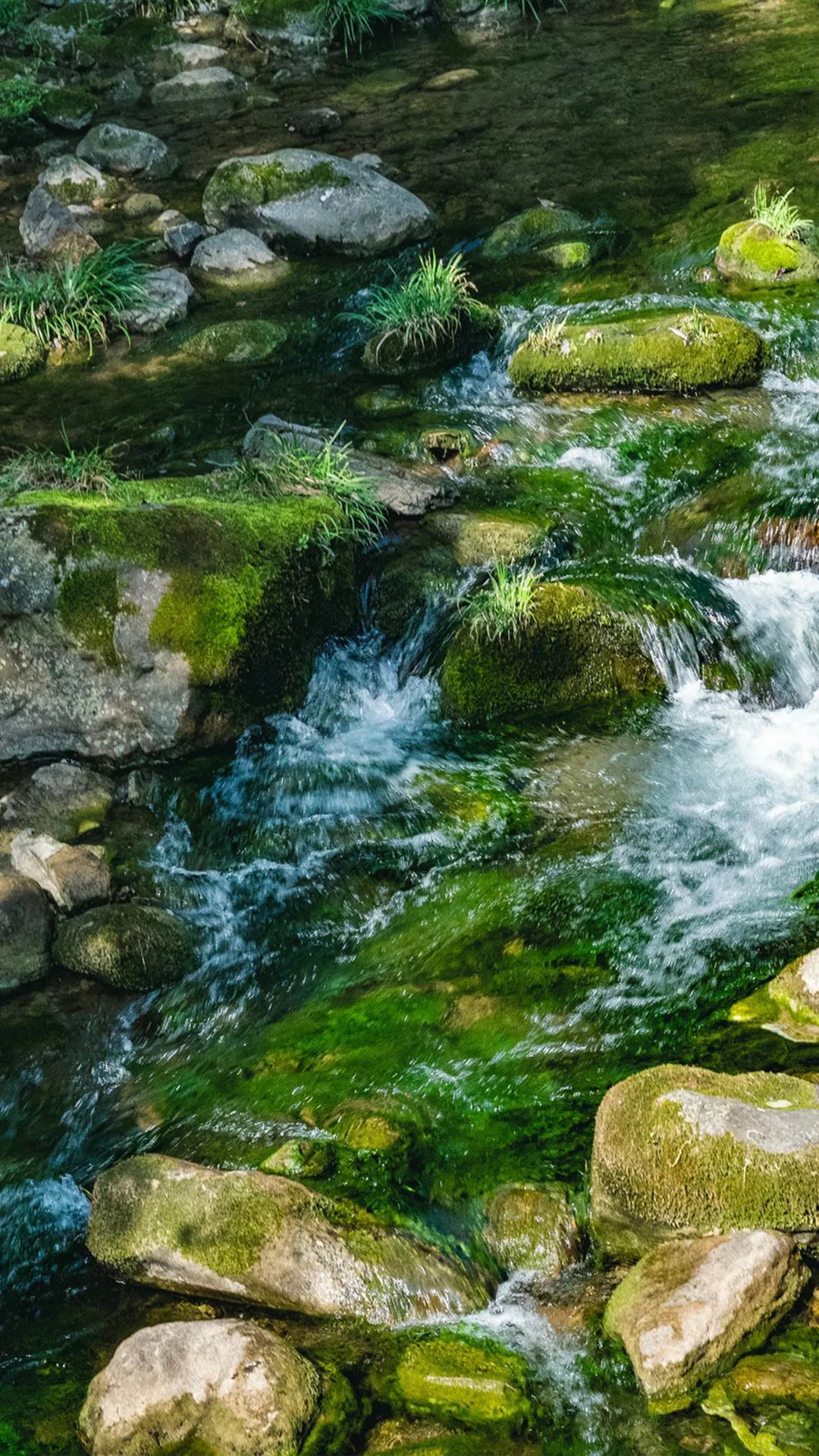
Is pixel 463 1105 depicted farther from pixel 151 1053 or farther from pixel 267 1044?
pixel 151 1053

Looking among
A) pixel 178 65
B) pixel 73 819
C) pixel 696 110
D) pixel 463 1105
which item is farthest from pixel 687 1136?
pixel 178 65

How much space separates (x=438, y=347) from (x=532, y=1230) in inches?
279

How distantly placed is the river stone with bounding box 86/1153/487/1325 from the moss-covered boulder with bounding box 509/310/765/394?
250 inches

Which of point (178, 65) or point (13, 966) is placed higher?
point (178, 65)

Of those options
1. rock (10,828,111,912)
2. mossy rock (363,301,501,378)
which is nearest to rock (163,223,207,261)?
mossy rock (363,301,501,378)

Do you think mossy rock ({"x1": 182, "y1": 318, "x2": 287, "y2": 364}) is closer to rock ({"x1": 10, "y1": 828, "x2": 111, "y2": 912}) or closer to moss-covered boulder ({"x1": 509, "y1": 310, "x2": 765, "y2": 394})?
moss-covered boulder ({"x1": 509, "y1": 310, "x2": 765, "y2": 394})

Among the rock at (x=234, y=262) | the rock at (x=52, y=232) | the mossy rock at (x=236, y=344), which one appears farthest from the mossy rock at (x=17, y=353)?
the rock at (x=234, y=262)

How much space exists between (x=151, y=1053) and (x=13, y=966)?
2.46 ft

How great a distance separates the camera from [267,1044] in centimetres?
481

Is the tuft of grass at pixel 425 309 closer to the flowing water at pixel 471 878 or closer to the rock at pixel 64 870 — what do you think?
the flowing water at pixel 471 878

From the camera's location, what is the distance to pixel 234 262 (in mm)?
→ 10992

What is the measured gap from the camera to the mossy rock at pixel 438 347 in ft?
30.3

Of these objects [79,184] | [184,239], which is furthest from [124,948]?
[79,184]

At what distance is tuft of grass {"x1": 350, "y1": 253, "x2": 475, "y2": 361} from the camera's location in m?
9.23
